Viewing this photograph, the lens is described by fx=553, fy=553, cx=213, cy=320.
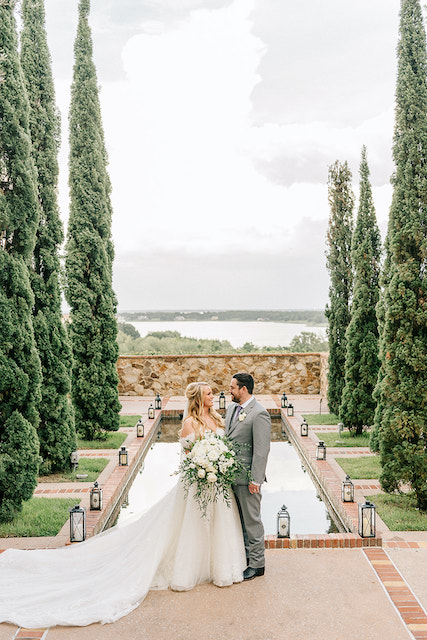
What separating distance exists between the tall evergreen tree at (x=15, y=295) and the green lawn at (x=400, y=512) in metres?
4.23

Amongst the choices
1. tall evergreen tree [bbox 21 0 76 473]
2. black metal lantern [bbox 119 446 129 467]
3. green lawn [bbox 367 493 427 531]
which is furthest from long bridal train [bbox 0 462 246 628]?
black metal lantern [bbox 119 446 129 467]

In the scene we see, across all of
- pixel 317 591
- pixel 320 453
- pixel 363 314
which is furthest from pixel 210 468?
pixel 363 314

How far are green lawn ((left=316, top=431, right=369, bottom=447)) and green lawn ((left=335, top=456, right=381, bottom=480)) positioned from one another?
101 centimetres

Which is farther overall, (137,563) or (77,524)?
(77,524)

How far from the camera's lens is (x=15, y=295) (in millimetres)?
6547

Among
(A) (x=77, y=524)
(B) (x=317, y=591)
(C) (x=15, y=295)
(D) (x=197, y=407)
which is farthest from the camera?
(C) (x=15, y=295)

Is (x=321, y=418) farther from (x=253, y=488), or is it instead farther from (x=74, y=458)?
(x=253, y=488)

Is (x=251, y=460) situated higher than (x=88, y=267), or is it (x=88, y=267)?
(x=88, y=267)

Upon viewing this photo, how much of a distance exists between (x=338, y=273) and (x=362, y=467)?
18.0 ft

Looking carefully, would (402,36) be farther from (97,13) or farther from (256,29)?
(256,29)

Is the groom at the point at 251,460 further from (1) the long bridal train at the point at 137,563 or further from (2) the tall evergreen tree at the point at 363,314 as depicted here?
(2) the tall evergreen tree at the point at 363,314

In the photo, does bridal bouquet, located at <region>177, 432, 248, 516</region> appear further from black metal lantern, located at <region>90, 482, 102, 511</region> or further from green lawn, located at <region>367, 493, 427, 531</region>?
green lawn, located at <region>367, 493, 427, 531</region>

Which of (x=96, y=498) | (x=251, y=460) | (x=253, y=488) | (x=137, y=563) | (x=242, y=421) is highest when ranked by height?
(x=242, y=421)

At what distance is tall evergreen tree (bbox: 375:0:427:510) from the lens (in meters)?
6.83
